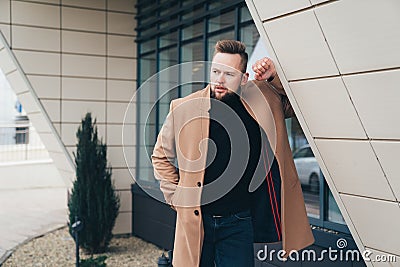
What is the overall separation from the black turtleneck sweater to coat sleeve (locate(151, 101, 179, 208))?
8.2 inches

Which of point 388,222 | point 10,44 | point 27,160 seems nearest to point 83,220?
point 10,44

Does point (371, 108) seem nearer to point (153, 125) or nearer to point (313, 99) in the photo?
point (313, 99)

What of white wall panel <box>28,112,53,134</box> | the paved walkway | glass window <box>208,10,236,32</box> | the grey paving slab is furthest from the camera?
the paved walkway

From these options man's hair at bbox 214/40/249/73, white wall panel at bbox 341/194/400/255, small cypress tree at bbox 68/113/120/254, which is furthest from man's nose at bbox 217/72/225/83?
small cypress tree at bbox 68/113/120/254

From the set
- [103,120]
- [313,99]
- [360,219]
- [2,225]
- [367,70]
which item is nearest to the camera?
[367,70]

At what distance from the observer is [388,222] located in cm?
296

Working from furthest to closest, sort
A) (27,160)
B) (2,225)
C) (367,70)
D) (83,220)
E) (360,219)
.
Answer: (27,160) → (2,225) → (83,220) → (360,219) → (367,70)

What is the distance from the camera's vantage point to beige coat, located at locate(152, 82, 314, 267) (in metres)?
2.88

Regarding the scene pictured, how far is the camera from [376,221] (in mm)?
3029

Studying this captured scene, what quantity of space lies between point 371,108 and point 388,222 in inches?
28.2

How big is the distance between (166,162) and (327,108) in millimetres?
906

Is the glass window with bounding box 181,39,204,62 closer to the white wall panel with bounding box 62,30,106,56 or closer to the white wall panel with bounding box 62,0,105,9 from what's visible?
the white wall panel with bounding box 62,30,106,56

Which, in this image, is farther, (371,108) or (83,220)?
(83,220)
